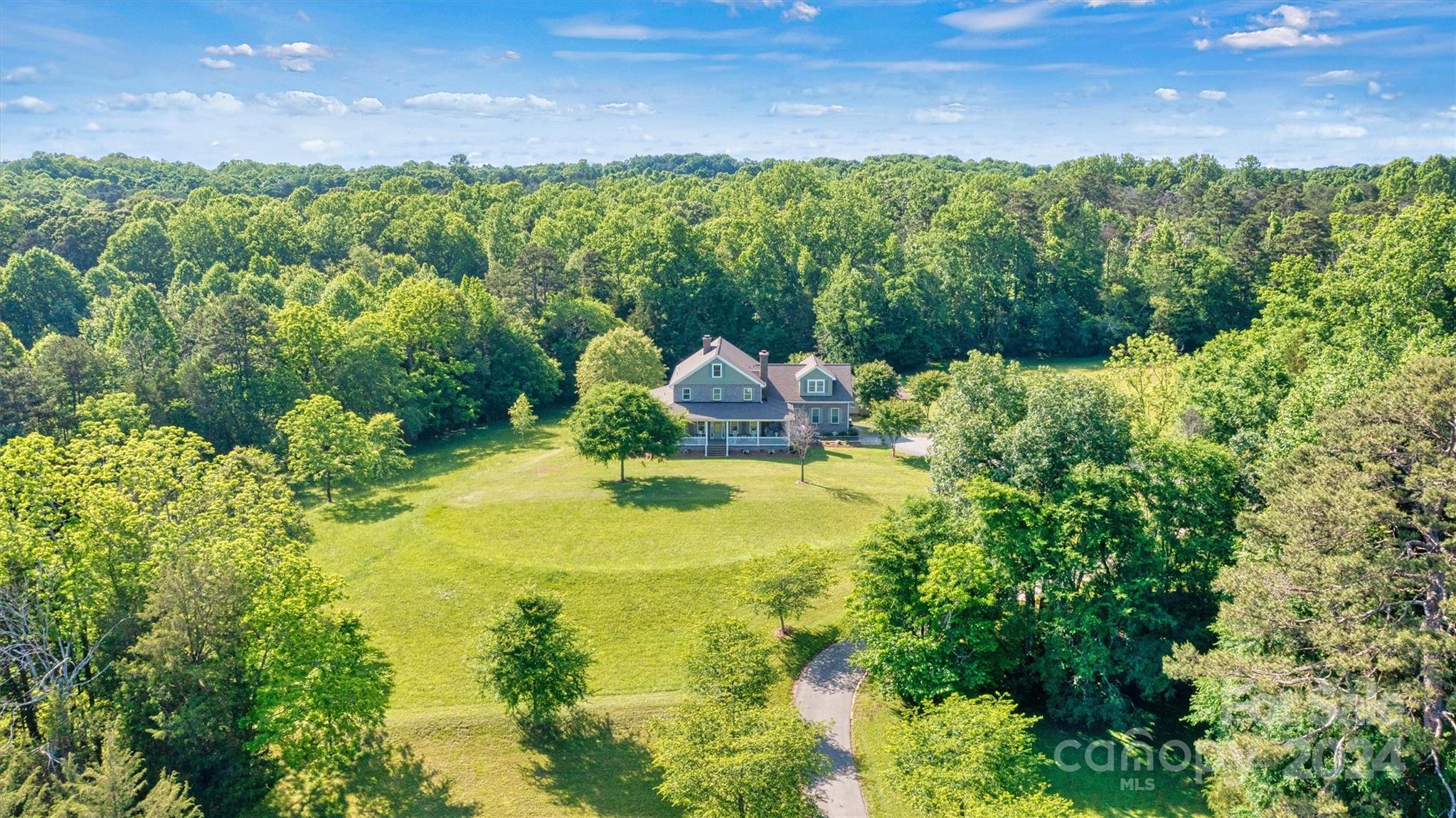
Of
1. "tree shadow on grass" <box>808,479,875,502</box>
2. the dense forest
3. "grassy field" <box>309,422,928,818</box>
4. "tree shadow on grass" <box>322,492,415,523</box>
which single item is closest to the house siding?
"grassy field" <box>309,422,928,818</box>

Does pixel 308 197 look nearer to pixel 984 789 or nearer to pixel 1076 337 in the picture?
pixel 1076 337

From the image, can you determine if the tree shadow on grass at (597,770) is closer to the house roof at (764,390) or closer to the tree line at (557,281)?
the house roof at (764,390)

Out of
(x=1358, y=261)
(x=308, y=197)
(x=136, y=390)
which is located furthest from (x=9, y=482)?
(x=308, y=197)

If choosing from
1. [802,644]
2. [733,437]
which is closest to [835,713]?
[802,644]

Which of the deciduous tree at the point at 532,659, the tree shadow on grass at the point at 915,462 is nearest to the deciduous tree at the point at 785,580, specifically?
the deciduous tree at the point at 532,659

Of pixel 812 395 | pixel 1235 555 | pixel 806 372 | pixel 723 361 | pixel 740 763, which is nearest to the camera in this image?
pixel 740 763

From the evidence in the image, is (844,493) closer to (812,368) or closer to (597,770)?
(812,368)
